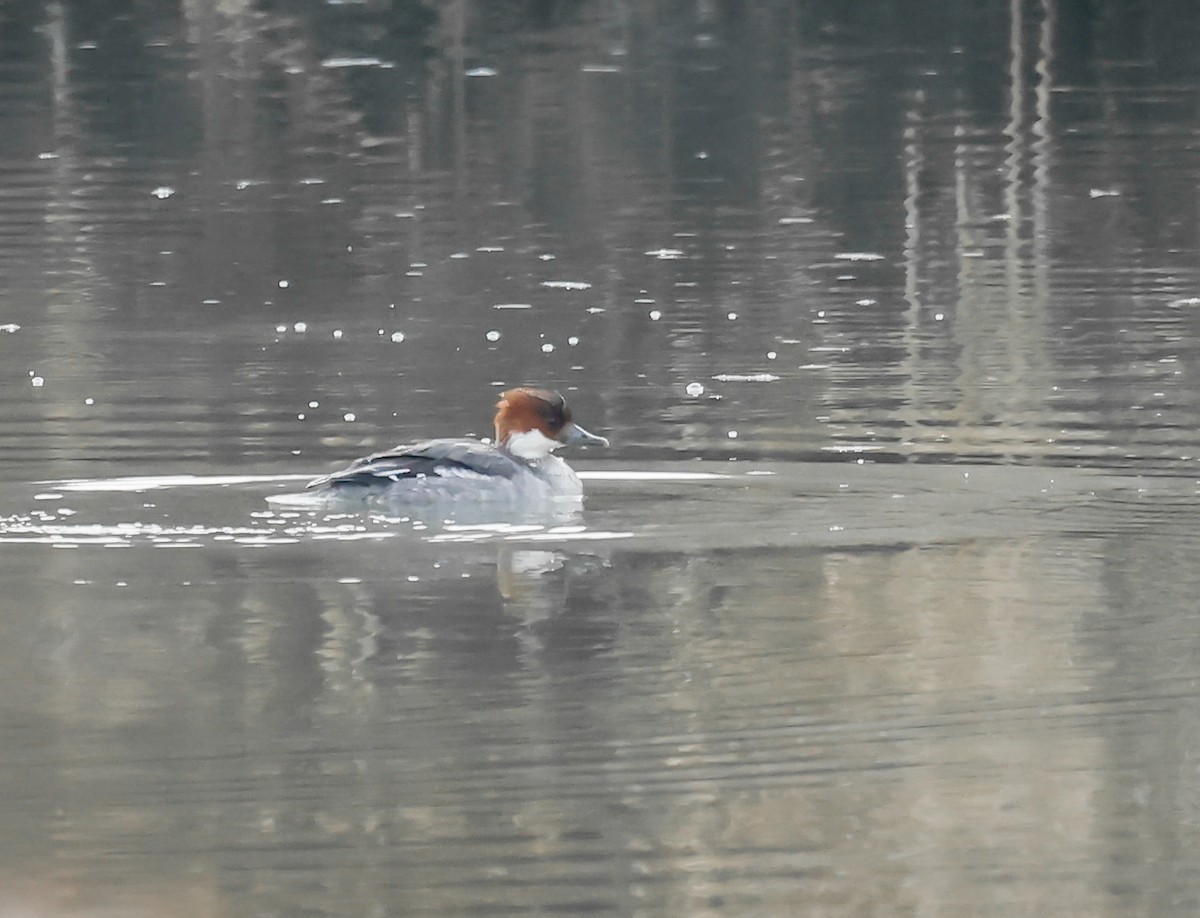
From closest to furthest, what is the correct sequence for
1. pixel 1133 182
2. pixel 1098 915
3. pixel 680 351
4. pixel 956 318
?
Result: 1. pixel 1098 915
2. pixel 680 351
3. pixel 956 318
4. pixel 1133 182

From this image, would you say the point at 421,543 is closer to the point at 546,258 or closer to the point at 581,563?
the point at 581,563

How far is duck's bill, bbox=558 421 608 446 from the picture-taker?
40.4ft

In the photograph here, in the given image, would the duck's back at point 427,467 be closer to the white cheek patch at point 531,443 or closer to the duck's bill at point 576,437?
the white cheek patch at point 531,443

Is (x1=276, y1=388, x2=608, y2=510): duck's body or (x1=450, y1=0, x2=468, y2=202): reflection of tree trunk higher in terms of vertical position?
(x1=276, y1=388, x2=608, y2=510): duck's body

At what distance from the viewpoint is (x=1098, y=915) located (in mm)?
6289

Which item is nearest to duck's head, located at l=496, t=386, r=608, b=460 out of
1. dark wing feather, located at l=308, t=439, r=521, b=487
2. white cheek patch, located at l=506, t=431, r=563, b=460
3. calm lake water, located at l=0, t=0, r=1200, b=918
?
white cheek patch, located at l=506, t=431, r=563, b=460

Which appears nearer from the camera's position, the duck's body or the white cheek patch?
the duck's body

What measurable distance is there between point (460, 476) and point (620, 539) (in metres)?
1.07

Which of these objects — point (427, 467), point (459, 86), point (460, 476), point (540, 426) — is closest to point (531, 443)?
point (540, 426)

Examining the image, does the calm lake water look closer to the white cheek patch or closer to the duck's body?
the duck's body

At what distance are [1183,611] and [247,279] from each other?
444 inches

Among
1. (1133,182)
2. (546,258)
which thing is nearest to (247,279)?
(546,258)

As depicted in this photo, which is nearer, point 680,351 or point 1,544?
point 1,544

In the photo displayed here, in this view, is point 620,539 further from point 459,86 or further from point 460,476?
point 459,86
